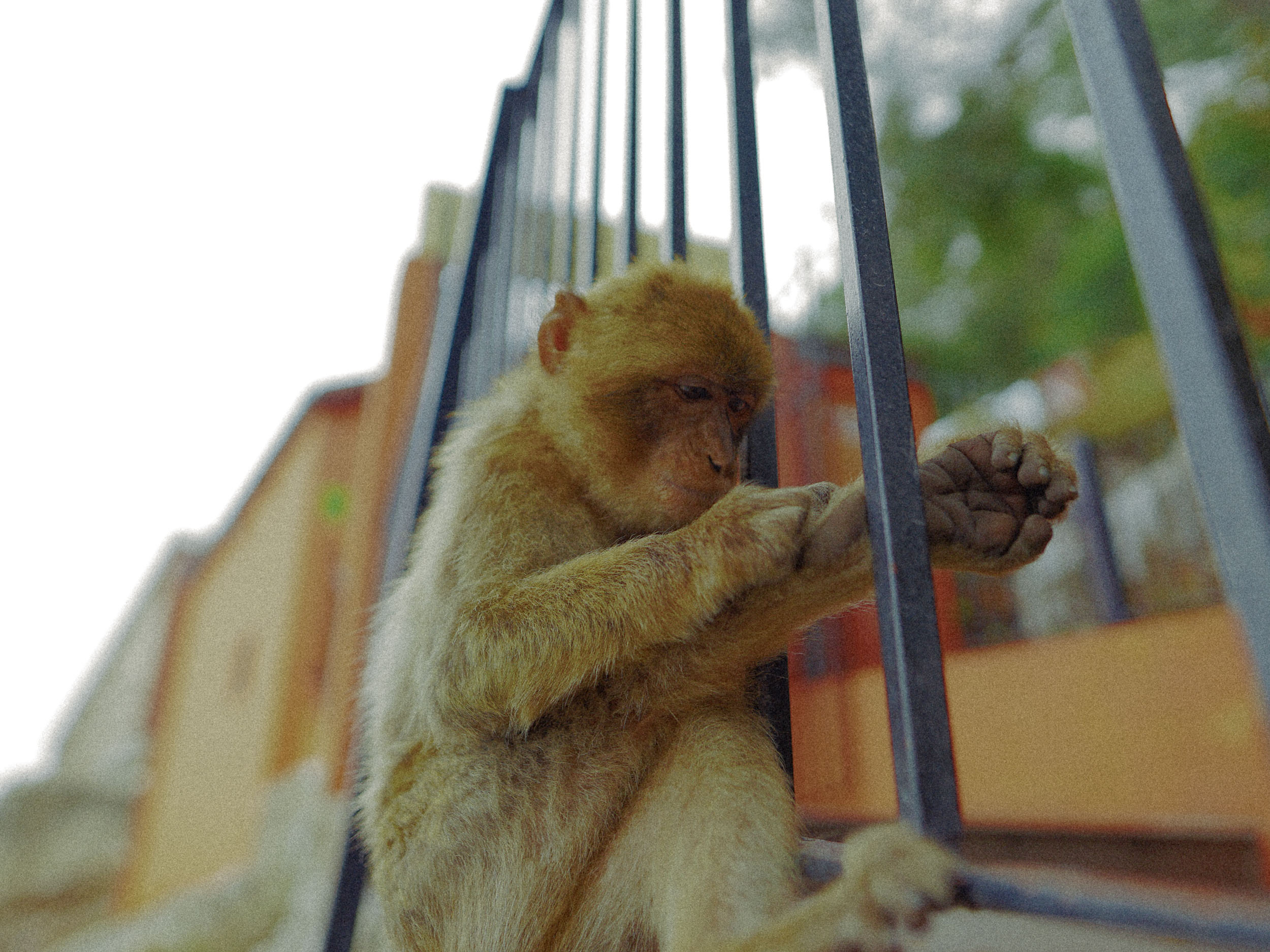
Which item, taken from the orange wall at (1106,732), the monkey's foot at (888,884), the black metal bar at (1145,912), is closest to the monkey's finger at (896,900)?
the monkey's foot at (888,884)

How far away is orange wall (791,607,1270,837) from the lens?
275cm

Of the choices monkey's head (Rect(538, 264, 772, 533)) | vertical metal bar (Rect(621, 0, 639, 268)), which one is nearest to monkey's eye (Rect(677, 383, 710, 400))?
monkey's head (Rect(538, 264, 772, 533))

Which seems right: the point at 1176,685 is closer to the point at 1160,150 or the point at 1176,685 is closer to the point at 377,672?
the point at 377,672

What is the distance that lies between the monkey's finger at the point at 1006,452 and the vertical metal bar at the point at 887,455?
30 centimetres

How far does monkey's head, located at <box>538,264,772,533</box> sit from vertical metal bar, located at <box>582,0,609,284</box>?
24 cm

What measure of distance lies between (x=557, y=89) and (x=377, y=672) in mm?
1692

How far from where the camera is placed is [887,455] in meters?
0.65

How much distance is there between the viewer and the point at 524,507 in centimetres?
133

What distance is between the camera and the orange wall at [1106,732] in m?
2.75

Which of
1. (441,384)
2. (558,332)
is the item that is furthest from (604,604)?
(441,384)

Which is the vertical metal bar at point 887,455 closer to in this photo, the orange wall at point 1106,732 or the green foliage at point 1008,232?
the orange wall at point 1106,732

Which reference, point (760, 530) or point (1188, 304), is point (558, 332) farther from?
point (1188, 304)

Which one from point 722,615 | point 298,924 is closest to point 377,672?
point 722,615

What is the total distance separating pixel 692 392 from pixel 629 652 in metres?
0.59
